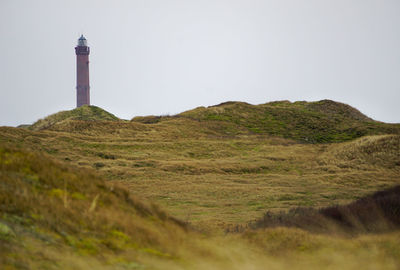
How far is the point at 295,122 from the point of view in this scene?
6706 centimetres

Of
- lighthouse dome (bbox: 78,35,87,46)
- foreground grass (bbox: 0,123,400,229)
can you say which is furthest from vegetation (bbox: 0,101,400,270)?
lighthouse dome (bbox: 78,35,87,46)

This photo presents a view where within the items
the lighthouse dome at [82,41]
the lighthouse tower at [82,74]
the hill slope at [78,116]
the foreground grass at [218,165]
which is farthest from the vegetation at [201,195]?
the lighthouse dome at [82,41]

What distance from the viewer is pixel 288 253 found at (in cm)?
893

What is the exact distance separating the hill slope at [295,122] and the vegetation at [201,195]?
0.35m

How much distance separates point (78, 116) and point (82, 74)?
156ft

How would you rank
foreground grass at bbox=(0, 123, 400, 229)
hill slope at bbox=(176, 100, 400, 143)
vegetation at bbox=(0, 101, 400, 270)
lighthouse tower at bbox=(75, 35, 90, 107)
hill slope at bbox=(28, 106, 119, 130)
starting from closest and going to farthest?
vegetation at bbox=(0, 101, 400, 270) → foreground grass at bbox=(0, 123, 400, 229) → hill slope at bbox=(176, 100, 400, 143) → hill slope at bbox=(28, 106, 119, 130) → lighthouse tower at bbox=(75, 35, 90, 107)

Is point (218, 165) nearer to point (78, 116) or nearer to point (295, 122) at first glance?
point (295, 122)

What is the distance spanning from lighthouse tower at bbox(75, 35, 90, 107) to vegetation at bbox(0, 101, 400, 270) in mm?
47566

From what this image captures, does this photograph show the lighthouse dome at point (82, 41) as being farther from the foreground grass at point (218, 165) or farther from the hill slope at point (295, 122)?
the foreground grass at point (218, 165)

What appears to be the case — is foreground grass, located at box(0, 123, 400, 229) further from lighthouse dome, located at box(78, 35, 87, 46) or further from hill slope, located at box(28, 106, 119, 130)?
lighthouse dome, located at box(78, 35, 87, 46)

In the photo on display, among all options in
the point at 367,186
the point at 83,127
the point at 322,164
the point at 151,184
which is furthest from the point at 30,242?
the point at 83,127

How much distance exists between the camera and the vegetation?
7.14m

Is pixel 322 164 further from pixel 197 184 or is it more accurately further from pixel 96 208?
pixel 96 208

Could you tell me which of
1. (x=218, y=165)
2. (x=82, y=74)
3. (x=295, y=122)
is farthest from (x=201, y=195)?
(x=82, y=74)
